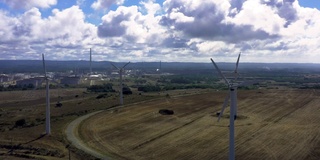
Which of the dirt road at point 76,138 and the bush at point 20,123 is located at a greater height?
the bush at point 20,123

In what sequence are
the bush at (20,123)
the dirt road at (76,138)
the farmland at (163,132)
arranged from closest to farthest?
1. the dirt road at (76,138)
2. the farmland at (163,132)
3. the bush at (20,123)

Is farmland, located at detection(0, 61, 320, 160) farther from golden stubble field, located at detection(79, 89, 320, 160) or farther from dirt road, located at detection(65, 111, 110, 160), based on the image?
dirt road, located at detection(65, 111, 110, 160)

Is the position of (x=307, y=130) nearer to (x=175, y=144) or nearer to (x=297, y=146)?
(x=297, y=146)

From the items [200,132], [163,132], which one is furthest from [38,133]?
[200,132]

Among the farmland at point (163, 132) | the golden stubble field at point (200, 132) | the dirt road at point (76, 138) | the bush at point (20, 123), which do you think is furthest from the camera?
the bush at point (20, 123)

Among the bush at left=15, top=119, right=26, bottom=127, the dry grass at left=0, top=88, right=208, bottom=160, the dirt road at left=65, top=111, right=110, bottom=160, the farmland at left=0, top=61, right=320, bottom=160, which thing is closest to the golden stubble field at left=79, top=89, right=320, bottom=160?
the farmland at left=0, top=61, right=320, bottom=160

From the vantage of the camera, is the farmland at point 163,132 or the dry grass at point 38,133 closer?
the dry grass at point 38,133

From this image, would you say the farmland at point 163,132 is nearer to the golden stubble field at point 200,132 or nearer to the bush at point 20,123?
the golden stubble field at point 200,132

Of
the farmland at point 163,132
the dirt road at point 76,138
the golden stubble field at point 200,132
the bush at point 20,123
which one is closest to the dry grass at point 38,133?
the farmland at point 163,132
